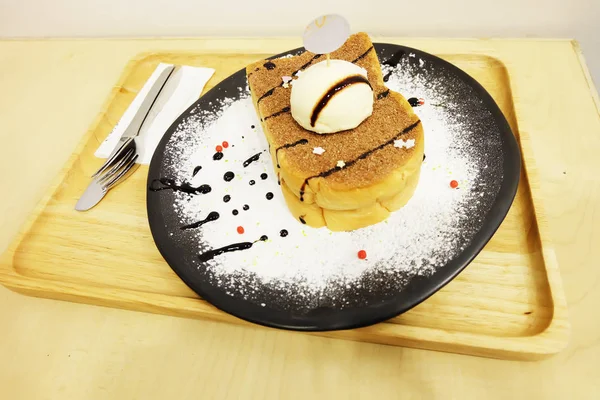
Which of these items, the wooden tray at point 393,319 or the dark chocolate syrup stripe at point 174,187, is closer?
the wooden tray at point 393,319

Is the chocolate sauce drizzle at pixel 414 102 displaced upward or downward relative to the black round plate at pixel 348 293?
upward

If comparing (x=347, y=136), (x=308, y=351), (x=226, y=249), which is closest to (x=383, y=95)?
(x=347, y=136)

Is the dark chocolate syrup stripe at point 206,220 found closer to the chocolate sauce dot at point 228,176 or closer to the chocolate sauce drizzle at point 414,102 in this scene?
the chocolate sauce dot at point 228,176

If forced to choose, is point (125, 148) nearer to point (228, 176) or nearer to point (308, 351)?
point (228, 176)

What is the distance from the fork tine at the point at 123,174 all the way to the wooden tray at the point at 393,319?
0.08ft

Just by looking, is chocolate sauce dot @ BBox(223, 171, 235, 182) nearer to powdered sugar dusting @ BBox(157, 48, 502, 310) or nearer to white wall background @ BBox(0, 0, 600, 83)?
powdered sugar dusting @ BBox(157, 48, 502, 310)

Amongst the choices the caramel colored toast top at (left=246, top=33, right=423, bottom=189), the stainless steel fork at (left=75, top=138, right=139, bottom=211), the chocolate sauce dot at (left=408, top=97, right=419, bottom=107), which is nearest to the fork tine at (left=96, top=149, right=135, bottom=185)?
the stainless steel fork at (left=75, top=138, right=139, bottom=211)

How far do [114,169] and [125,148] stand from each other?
94 mm

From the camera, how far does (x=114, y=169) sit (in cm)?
151

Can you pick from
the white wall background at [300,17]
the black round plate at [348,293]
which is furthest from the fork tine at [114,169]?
the white wall background at [300,17]

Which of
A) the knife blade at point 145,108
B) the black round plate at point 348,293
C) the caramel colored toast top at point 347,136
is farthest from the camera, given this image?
the knife blade at point 145,108

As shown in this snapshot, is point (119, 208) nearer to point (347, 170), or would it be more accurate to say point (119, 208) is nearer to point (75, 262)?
point (75, 262)

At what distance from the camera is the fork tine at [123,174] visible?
148 cm

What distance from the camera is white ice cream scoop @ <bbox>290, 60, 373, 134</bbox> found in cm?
114
